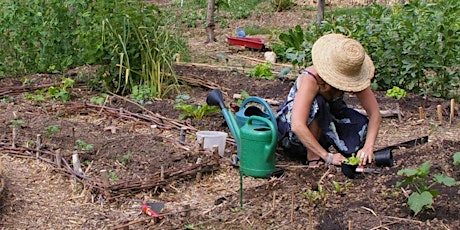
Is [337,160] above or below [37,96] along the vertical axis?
above

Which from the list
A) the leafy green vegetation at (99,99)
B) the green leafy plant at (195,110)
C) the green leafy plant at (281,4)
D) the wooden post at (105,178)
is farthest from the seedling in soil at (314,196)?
the green leafy plant at (281,4)

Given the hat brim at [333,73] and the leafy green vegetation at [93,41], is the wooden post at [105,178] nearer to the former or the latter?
the hat brim at [333,73]

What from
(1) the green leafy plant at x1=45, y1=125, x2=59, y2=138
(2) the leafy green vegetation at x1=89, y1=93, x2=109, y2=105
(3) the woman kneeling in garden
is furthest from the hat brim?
(2) the leafy green vegetation at x1=89, y1=93, x2=109, y2=105

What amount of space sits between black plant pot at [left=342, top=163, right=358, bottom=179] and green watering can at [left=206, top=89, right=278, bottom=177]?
0.45 m

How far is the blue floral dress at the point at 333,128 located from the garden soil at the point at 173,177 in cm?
18

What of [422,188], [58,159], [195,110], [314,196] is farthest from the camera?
[195,110]

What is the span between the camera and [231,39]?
29.5 ft

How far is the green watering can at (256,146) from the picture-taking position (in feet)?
14.9

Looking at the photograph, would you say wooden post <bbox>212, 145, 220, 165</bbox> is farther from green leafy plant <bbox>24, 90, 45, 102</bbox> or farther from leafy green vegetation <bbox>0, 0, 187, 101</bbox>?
green leafy plant <bbox>24, 90, 45, 102</bbox>

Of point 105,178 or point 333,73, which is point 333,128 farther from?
point 105,178

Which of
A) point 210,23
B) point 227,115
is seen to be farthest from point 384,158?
point 210,23

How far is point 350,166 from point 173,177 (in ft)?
3.38

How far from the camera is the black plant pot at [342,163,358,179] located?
169 inches

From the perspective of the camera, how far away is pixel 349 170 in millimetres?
4289
